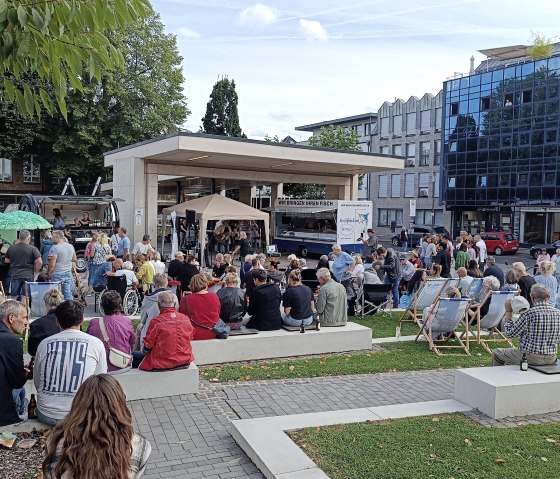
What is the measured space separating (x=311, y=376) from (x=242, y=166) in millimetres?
20875

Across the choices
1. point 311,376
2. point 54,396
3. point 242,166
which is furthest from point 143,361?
point 242,166

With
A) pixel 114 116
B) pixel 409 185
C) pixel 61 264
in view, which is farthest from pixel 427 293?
pixel 409 185

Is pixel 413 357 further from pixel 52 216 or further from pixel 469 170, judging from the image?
pixel 469 170

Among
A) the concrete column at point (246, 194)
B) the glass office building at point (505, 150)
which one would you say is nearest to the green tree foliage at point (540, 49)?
the glass office building at point (505, 150)

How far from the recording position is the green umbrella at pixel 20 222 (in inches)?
567

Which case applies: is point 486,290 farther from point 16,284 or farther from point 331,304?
point 16,284

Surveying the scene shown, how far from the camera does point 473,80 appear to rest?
168ft

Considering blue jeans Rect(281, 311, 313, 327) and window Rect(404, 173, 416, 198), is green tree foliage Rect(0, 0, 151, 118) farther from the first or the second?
window Rect(404, 173, 416, 198)

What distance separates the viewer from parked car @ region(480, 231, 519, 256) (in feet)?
130

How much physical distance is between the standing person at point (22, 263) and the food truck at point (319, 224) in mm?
16194

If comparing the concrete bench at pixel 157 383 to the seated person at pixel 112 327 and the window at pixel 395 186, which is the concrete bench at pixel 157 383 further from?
the window at pixel 395 186

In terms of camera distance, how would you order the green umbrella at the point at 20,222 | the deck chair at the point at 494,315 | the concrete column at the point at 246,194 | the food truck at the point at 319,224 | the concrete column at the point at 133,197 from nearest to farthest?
1. the deck chair at the point at 494,315
2. the green umbrella at the point at 20,222
3. the concrete column at the point at 133,197
4. the food truck at the point at 319,224
5. the concrete column at the point at 246,194

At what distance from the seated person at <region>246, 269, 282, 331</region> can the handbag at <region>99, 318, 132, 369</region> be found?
2.93 meters

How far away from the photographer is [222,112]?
58.6 metres
